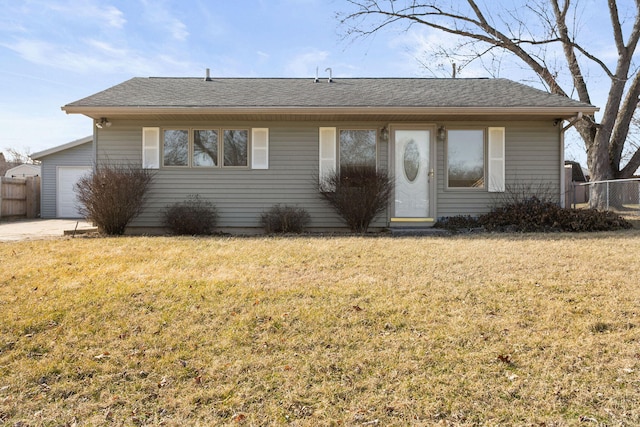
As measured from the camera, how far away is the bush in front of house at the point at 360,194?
27.0ft

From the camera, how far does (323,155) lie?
903cm

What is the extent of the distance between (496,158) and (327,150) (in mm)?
3764

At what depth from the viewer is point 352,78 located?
37.3 ft

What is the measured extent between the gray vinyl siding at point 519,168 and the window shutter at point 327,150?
7.69 ft

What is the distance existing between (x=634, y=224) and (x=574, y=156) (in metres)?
28.9

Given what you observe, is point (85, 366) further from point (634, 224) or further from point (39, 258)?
point (634, 224)

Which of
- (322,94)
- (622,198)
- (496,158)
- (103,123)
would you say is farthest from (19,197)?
(622,198)

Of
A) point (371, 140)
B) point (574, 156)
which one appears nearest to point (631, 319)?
point (371, 140)

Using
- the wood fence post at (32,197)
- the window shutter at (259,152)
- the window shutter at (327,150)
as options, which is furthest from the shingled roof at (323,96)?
the wood fence post at (32,197)

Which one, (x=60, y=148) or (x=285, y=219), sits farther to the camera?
(x=60, y=148)

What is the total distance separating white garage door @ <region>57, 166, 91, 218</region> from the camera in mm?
15018

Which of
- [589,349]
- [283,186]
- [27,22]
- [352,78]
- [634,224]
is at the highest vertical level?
[27,22]

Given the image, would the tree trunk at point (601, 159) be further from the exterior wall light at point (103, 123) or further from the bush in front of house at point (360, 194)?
the exterior wall light at point (103, 123)

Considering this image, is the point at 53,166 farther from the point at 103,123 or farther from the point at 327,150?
the point at 327,150
